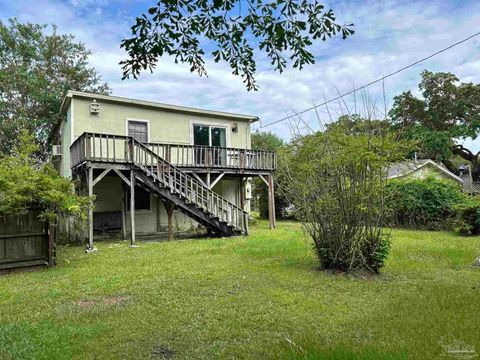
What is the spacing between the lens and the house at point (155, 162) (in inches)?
446

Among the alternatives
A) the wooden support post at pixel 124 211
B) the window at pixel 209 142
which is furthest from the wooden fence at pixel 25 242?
the window at pixel 209 142

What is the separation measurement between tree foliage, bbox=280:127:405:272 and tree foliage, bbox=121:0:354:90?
3.34m

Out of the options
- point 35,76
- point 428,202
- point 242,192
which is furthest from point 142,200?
point 35,76

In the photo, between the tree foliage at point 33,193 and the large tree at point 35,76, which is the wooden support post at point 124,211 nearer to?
the tree foliage at point 33,193

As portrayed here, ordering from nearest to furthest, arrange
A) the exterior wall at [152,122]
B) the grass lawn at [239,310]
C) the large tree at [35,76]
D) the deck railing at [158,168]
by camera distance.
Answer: the grass lawn at [239,310], the deck railing at [158,168], the exterior wall at [152,122], the large tree at [35,76]

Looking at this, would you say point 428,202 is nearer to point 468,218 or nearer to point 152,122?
point 468,218

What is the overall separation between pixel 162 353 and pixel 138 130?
1155cm

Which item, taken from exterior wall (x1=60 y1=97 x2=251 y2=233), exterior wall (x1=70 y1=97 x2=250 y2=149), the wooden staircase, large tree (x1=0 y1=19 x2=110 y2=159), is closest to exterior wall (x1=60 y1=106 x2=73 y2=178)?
exterior wall (x1=60 y1=97 x2=251 y2=233)

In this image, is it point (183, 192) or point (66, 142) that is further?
point (66, 142)

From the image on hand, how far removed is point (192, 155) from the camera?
13.3 meters

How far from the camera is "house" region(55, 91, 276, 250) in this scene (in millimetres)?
11337

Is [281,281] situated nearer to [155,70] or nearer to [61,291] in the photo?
[61,291]

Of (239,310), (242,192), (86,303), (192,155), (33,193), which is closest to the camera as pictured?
(239,310)

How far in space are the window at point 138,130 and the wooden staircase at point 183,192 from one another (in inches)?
89.2
